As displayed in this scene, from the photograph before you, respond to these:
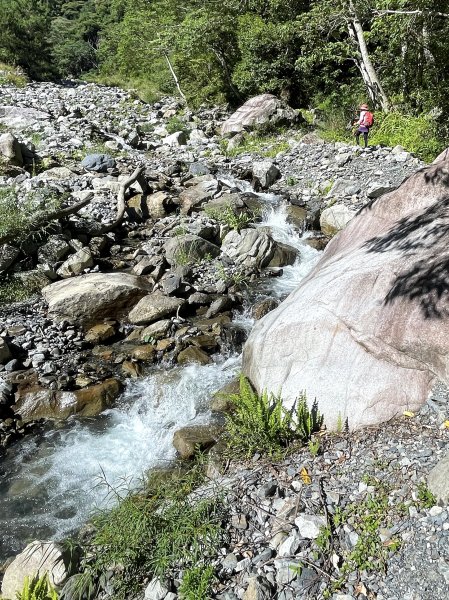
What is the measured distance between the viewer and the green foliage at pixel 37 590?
146 inches

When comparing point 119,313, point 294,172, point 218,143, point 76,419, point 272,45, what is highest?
point 272,45

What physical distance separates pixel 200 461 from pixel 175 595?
71.6 inches

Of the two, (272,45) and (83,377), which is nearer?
(83,377)

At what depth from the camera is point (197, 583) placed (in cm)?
357

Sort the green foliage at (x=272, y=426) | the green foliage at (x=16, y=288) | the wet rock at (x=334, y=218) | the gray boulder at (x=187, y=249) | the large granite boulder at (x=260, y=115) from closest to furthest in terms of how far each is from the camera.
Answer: the green foliage at (x=272, y=426), the green foliage at (x=16, y=288), the gray boulder at (x=187, y=249), the wet rock at (x=334, y=218), the large granite boulder at (x=260, y=115)

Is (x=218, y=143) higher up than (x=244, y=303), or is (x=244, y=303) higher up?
(x=218, y=143)

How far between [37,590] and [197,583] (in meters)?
1.37

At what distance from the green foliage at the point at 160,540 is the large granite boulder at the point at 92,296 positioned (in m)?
4.92

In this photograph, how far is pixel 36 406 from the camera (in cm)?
702

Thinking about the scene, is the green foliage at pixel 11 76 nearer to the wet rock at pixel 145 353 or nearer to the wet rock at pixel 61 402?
the wet rock at pixel 145 353

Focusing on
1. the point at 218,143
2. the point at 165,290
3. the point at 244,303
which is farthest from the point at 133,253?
the point at 218,143

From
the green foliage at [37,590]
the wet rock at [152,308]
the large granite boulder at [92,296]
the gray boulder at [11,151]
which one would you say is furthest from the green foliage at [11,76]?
the green foliage at [37,590]

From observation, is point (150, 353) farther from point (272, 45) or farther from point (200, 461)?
point (272, 45)

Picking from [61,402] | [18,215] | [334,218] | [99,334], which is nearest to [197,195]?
[334,218]
